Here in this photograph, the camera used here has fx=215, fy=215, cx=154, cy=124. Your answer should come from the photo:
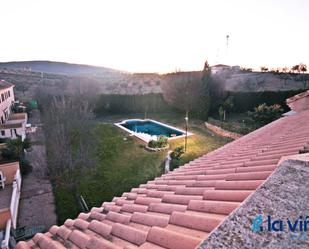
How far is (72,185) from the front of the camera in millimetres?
10836

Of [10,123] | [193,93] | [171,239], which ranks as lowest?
[10,123]

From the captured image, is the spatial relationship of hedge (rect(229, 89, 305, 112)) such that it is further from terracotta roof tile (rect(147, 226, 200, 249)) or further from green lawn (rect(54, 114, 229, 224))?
terracotta roof tile (rect(147, 226, 200, 249))

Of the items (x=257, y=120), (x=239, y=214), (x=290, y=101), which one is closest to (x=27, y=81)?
(x=257, y=120)

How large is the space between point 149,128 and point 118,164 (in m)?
11.7

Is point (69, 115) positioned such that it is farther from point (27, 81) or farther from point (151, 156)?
point (27, 81)

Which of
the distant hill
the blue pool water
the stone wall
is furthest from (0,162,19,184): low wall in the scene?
the distant hill

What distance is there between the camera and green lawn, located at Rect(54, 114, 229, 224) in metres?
11.4

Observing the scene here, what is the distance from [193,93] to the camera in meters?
27.5

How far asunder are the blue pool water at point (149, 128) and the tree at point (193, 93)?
15.2 ft

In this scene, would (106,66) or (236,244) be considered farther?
(106,66)

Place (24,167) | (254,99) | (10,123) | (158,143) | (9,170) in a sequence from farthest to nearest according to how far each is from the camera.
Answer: (254,99), (10,123), (158,143), (24,167), (9,170)

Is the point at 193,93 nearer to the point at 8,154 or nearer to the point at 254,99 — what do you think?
the point at 254,99

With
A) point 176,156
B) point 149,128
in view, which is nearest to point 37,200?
point 176,156

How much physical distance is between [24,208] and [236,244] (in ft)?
38.6
